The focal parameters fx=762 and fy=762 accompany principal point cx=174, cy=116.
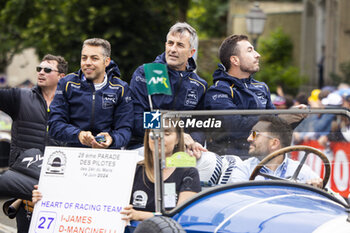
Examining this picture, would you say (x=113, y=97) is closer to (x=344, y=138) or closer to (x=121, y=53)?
(x=344, y=138)

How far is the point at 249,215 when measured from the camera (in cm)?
452

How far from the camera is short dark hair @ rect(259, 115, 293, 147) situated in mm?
5074

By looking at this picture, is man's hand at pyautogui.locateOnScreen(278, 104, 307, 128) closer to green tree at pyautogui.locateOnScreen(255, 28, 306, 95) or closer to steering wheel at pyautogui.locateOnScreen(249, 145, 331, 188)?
steering wheel at pyautogui.locateOnScreen(249, 145, 331, 188)

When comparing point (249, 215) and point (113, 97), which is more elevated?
point (113, 97)

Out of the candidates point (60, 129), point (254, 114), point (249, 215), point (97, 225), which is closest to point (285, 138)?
point (254, 114)

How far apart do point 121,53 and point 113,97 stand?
597 inches

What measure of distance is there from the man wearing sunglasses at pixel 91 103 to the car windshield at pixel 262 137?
1169mm

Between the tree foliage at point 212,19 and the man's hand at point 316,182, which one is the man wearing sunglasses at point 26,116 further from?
the tree foliage at point 212,19

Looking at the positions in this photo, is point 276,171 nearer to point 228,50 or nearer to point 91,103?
point 228,50

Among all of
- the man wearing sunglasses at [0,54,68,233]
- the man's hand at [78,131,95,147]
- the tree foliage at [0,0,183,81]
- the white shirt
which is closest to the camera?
the white shirt

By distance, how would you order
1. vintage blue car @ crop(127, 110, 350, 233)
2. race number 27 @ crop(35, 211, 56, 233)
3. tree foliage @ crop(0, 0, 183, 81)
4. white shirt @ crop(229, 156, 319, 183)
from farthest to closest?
tree foliage @ crop(0, 0, 183, 81)
race number 27 @ crop(35, 211, 56, 233)
white shirt @ crop(229, 156, 319, 183)
vintage blue car @ crop(127, 110, 350, 233)

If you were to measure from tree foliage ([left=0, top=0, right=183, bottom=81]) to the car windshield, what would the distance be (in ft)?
51.9

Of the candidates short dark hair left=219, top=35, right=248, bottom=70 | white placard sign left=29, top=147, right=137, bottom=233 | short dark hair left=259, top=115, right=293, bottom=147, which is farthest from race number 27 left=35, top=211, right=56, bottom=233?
short dark hair left=219, top=35, right=248, bottom=70

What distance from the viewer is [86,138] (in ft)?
18.7
